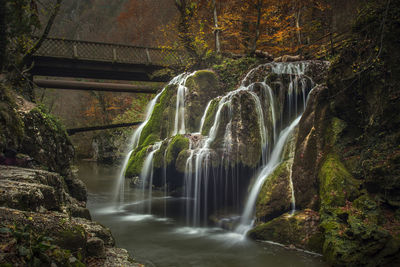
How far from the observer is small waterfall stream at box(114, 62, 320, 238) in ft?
30.3

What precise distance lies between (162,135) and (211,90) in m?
3.03

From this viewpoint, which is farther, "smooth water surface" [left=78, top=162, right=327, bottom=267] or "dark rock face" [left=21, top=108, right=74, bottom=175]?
"dark rock face" [left=21, top=108, right=74, bottom=175]

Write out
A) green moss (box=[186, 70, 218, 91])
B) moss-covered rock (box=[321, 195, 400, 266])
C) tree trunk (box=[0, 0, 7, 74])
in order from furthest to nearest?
green moss (box=[186, 70, 218, 91]) → moss-covered rock (box=[321, 195, 400, 266]) → tree trunk (box=[0, 0, 7, 74])

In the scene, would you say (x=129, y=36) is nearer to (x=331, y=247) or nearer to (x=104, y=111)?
(x=104, y=111)

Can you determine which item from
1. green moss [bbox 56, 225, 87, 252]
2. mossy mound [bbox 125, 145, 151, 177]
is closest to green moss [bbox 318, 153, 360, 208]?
green moss [bbox 56, 225, 87, 252]

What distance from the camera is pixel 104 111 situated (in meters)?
32.0

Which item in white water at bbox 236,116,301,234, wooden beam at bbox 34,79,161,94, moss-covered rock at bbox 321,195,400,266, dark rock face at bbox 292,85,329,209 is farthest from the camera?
wooden beam at bbox 34,79,161,94

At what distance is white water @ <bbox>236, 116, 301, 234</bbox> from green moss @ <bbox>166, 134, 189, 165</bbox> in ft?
8.75

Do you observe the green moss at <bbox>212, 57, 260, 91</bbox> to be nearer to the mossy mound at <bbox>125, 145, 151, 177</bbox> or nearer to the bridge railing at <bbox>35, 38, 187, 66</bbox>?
the bridge railing at <bbox>35, 38, 187, 66</bbox>

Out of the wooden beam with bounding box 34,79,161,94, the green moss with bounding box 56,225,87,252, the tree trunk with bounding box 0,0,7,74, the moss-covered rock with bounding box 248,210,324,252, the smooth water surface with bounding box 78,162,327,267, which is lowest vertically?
the smooth water surface with bounding box 78,162,327,267

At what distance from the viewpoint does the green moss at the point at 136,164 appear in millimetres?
10906

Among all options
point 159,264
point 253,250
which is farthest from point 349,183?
point 159,264

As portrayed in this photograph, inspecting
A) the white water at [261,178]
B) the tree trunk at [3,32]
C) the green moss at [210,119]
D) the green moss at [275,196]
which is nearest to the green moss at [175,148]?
the green moss at [210,119]

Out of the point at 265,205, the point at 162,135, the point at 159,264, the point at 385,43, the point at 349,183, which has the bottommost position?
the point at 159,264
